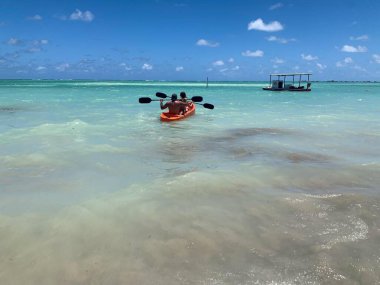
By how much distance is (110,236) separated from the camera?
4613mm

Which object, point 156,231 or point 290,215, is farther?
point 290,215

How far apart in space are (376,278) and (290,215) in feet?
5.61

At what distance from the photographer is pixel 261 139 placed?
12195 mm

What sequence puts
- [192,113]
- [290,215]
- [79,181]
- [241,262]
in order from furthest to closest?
[192,113] → [79,181] → [290,215] → [241,262]

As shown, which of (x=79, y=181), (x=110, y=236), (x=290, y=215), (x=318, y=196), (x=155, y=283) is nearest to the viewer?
(x=155, y=283)

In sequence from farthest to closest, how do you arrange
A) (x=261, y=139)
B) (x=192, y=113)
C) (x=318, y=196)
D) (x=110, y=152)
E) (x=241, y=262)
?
(x=192, y=113)
(x=261, y=139)
(x=110, y=152)
(x=318, y=196)
(x=241, y=262)

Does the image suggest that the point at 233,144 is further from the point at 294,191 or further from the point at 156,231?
the point at 156,231

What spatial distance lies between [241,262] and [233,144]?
7504 mm

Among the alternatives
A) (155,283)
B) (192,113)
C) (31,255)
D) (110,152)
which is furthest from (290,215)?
(192,113)

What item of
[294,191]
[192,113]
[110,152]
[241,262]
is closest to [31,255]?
[241,262]

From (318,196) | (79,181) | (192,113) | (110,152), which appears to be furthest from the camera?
(192,113)

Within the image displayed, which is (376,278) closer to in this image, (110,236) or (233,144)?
(110,236)

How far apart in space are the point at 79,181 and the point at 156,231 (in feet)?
9.71

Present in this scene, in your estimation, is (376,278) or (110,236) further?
(110,236)
